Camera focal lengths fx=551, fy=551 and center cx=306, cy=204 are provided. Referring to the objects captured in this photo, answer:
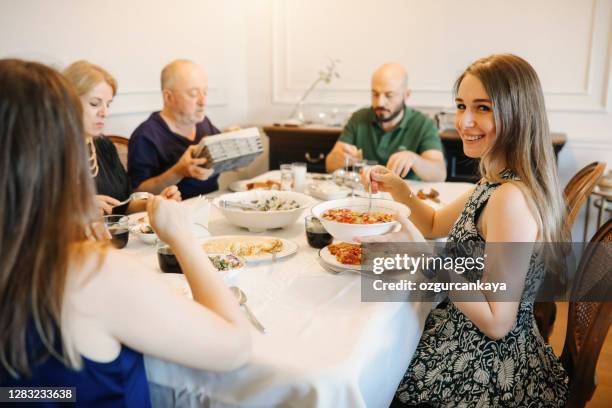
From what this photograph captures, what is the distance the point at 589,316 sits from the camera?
4.40 feet

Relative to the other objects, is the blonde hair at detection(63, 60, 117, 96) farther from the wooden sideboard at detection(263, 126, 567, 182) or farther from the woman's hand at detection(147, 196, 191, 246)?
the wooden sideboard at detection(263, 126, 567, 182)

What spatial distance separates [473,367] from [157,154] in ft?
6.08

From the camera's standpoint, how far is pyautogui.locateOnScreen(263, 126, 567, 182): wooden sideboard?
3.53m

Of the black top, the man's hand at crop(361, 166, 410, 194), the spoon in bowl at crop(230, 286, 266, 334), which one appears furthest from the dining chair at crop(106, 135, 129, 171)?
the spoon in bowl at crop(230, 286, 266, 334)

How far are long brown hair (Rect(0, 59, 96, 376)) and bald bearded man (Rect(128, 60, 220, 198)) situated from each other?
173cm

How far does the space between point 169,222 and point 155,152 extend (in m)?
1.72

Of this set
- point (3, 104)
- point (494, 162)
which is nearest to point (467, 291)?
point (494, 162)

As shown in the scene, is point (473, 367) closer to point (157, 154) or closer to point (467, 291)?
point (467, 291)

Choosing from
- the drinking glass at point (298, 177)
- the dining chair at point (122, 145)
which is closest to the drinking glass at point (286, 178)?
the drinking glass at point (298, 177)

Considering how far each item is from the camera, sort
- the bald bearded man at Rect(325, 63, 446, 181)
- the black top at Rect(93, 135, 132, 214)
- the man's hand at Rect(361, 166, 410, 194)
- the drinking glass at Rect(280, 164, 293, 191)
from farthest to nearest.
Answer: the bald bearded man at Rect(325, 63, 446, 181) → the drinking glass at Rect(280, 164, 293, 191) → the black top at Rect(93, 135, 132, 214) → the man's hand at Rect(361, 166, 410, 194)

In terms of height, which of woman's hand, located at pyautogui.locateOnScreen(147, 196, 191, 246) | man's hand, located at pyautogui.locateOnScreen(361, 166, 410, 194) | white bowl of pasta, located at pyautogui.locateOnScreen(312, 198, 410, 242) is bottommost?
white bowl of pasta, located at pyautogui.locateOnScreen(312, 198, 410, 242)

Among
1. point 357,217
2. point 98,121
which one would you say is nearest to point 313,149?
point 98,121

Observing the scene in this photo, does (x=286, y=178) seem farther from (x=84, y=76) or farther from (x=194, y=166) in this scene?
(x=84, y=76)

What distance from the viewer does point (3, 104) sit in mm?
752
